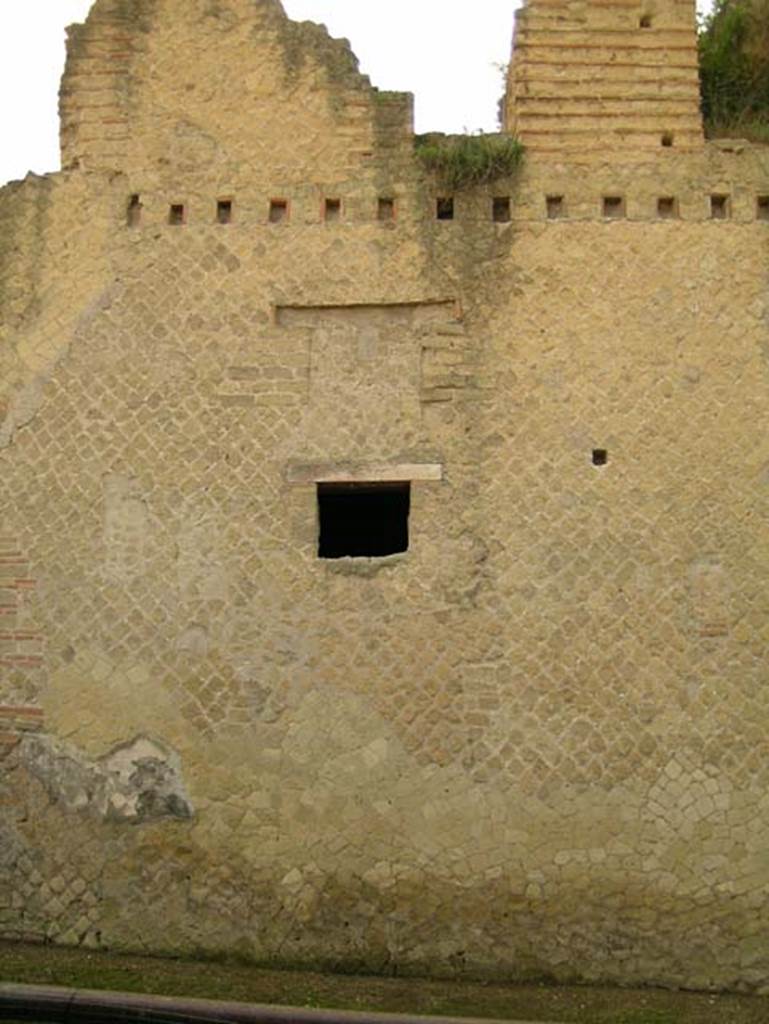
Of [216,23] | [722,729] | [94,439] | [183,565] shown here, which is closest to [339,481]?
[183,565]

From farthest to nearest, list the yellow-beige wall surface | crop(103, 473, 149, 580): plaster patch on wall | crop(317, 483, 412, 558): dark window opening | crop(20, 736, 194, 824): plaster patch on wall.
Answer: crop(317, 483, 412, 558): dark window opening < crop(103, 473, 149, 580): plaster patch on wall < crop(20, 736, 194, 824): plaster patch on wall < the yellow-beige wall surface

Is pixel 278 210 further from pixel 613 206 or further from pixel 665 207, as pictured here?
pixel 665 207

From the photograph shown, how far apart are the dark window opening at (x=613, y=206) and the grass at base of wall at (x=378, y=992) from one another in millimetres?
5038

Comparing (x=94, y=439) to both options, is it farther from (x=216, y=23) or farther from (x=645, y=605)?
(x=645, y=605)

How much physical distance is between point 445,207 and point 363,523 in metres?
2.42

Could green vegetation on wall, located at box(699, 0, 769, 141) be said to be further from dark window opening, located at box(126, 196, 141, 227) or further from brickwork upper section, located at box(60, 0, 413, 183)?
dark window opening, located at box(126, 196, 141, 227)

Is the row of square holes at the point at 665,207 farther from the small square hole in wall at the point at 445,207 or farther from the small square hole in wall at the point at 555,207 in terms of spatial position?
the small square hole in wall at the point at 445,207

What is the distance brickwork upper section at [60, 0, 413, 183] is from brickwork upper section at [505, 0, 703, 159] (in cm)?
93

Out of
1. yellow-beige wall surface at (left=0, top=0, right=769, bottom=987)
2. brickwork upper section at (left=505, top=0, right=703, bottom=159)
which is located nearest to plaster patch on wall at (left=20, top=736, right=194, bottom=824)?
yellow-beige wall surface at (left=0, top=0, right=769, bottom=987)

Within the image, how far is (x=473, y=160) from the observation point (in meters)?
8.71

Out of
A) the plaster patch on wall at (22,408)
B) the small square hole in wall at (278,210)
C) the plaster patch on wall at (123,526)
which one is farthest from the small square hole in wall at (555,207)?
the plaster patch on wall at (22,408)

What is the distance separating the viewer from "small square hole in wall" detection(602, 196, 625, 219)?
8742 millimetres

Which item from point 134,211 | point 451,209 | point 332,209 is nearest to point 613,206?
point 451,209

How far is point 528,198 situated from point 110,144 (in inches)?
118
